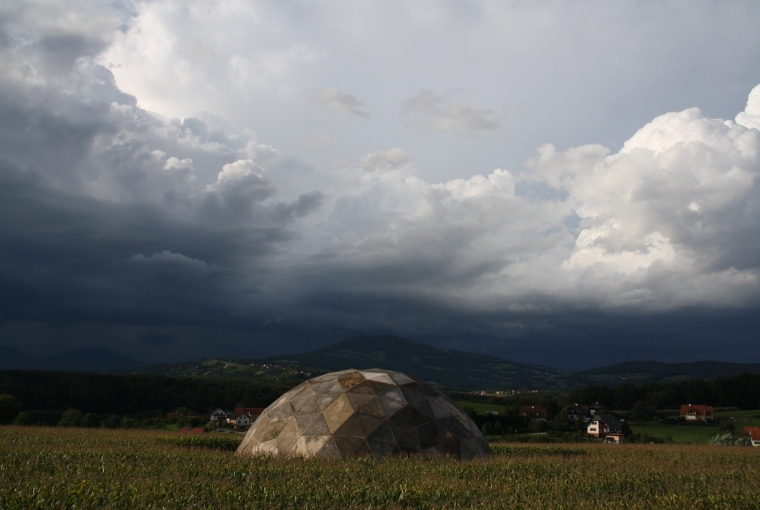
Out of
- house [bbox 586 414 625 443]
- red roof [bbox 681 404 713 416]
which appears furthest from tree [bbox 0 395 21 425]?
red roof [bbox 681 404 713 416]

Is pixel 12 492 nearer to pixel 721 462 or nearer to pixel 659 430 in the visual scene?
pixel 721 462

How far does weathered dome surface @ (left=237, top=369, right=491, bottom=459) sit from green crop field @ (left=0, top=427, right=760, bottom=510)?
2.04m

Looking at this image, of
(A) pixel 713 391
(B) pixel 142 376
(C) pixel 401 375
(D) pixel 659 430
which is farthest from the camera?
(B) pixel 142 376

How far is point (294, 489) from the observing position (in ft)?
31.6

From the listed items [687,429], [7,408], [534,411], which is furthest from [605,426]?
[7,408]

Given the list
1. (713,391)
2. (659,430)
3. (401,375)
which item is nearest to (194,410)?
(659,430)

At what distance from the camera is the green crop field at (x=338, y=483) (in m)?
8.65

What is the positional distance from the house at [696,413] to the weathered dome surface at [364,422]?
9841 centimetres

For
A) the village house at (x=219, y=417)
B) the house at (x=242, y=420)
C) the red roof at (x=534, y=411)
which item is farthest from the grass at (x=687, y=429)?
the village house at (x=219, y=417)

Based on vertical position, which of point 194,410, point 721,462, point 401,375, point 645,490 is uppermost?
point 401,375

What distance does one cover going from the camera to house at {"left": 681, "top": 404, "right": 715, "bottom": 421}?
9581 centimetres

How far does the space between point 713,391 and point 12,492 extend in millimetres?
141560

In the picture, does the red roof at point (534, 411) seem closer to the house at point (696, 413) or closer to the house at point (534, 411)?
the house at point (534, 411)

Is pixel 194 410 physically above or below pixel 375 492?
below
